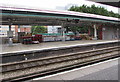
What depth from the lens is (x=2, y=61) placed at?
21.9ft

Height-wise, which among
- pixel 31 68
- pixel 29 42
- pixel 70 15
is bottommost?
pixel 31 68

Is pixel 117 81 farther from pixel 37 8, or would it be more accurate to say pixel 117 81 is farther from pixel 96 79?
pixel 37 8

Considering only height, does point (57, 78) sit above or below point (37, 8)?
below

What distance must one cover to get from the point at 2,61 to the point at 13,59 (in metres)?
0.64

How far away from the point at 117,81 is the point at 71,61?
3529 mm

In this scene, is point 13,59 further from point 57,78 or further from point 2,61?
point 57,78

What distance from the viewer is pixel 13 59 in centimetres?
710

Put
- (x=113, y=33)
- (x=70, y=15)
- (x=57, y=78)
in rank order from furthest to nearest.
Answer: (x=113, y=33)
(x=70, y=15)
(x=57, y=78)

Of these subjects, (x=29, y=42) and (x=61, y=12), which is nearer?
(x=61, y=12)

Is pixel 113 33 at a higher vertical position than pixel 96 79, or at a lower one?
higher

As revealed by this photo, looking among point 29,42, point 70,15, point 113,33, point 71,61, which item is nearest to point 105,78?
point 71,61

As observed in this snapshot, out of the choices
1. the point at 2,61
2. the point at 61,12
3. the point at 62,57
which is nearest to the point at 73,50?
the point at 62,57

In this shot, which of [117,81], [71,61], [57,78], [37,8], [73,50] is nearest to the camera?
[117,81]

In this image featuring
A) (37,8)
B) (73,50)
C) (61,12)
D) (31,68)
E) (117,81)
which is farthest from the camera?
(61,12)
